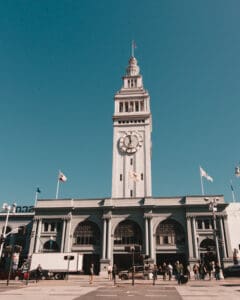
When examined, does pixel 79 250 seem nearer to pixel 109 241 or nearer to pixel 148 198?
pixel 109 241

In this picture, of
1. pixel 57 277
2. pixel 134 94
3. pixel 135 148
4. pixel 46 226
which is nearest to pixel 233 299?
pixel 57 277

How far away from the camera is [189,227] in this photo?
5131 cm

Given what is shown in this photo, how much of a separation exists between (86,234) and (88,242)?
1674 millimetres

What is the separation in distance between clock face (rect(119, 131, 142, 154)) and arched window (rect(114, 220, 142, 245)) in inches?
743

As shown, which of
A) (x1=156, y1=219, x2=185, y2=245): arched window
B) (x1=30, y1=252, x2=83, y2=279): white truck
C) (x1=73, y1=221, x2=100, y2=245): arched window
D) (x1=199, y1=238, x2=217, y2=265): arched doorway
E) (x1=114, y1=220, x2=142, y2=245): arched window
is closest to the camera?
(x1=30, y1=252, x2=83, y2=279): white truck

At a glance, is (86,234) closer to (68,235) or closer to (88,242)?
(88,242)

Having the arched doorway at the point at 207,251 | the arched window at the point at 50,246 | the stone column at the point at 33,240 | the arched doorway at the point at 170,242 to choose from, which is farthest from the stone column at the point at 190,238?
the stone column at the point at 33,240

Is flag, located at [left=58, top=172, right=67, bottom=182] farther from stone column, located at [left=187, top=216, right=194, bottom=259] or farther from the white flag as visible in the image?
stone column, located at [left=187, top=216, right=194, bottom=259]

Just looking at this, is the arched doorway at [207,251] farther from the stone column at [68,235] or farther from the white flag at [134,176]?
the stone column at [68,235]

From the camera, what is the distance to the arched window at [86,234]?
5350cm

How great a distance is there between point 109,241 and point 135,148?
24003mm

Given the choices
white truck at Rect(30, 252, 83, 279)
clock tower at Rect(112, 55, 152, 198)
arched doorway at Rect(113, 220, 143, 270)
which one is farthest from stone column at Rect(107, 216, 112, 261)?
white truck at Rect(30, 252, 83, 279)

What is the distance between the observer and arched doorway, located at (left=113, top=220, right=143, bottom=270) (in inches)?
2034

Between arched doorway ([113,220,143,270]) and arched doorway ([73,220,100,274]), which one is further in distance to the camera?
arched doorway ([73,220,100,274])
